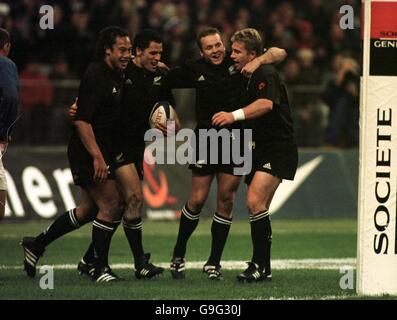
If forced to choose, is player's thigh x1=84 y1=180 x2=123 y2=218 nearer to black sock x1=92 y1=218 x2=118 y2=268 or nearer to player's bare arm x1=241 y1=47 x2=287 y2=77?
black sock x1=92 y1=218 x2=118 y2=268

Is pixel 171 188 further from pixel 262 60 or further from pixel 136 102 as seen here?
pixel 262 60

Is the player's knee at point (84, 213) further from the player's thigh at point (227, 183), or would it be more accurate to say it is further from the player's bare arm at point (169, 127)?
the player's thigh at point (227, 183)

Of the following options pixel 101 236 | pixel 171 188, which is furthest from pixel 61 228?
pixel 171 188

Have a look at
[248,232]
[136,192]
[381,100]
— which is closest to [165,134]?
[136,192]

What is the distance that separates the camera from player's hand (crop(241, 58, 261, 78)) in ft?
36.0

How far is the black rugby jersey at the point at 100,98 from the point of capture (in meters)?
10.6

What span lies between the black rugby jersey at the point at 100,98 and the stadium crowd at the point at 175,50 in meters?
7.74

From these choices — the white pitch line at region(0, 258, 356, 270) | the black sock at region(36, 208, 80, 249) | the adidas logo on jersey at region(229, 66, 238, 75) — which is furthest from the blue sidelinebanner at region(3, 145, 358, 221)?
the adidas logo on jersey at region(229, 66, 238, 75)

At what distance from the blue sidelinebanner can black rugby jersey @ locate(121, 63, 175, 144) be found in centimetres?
583

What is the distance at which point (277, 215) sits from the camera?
59.1 feet

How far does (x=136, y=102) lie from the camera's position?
11328 millimetres

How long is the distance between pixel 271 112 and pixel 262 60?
532 mm

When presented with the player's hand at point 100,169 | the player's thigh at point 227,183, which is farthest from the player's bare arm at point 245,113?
the player's hand at point 100,169
